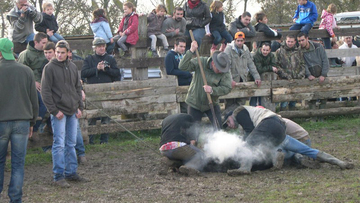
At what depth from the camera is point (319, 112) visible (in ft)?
39.0

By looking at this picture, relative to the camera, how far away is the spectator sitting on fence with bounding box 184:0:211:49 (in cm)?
1127

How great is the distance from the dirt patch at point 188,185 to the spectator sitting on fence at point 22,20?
2704 millimetres

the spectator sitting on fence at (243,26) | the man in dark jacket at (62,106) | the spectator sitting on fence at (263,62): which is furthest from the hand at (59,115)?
the spectator sitting on fence at (243,26)

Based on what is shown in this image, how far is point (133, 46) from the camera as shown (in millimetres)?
10906

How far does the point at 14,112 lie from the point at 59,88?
124 centimetres

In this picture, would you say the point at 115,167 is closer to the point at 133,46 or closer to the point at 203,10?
the point at 133,46

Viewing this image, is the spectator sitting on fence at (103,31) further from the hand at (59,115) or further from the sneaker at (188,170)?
the sneaker at (188,170)

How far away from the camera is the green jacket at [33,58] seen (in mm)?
8711

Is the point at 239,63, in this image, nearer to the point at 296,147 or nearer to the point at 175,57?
the point at 175,57

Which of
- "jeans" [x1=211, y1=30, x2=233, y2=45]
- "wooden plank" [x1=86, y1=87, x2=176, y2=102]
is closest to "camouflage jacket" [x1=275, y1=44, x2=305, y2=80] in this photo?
"jeans" [x1=211, y1=30, x2=233, y2=45]

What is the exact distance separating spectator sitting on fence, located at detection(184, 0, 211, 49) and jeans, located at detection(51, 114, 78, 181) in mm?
4617

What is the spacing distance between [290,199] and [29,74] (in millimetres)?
3349

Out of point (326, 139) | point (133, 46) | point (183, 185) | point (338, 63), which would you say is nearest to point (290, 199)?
point (183, 185)

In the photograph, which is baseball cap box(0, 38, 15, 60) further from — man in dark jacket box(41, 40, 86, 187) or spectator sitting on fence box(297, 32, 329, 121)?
spectator sitting on fence box(297, 32, 329, 121)
